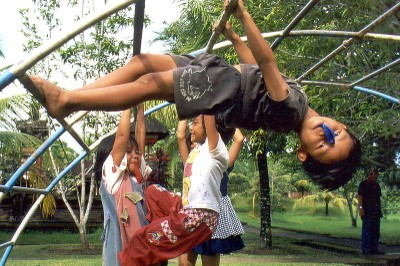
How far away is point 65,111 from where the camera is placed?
2.48 meters

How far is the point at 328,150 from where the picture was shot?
304cm

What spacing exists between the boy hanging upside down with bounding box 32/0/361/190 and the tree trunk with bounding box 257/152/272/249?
34.7 feet

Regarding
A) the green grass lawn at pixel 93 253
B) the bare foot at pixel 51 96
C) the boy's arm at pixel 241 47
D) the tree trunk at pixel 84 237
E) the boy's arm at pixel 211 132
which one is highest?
the boy's arm at pixel 241 47

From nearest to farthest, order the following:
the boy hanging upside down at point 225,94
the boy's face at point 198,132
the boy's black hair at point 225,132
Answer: the boy hanging upside down at point 225,94 < the boy's black hair at point 225,132 < the boy's face at point 198,132

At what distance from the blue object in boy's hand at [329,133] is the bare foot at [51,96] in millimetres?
1091

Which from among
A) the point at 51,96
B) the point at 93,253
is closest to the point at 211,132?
the point at 51,96

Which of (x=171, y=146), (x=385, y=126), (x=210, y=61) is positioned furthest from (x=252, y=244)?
(x=210, y=61)

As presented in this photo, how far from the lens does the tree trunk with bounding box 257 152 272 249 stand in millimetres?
13539

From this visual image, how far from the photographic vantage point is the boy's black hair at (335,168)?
314 cm

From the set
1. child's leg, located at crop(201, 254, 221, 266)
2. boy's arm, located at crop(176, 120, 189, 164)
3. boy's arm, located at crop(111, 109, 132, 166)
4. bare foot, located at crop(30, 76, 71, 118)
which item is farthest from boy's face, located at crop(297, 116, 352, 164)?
child's leg, located at crop(201, 254, 221, 266)

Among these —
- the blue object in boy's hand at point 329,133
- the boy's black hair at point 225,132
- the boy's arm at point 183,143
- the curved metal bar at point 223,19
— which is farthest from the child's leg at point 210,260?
the blue object in boy's hand at point 329,133

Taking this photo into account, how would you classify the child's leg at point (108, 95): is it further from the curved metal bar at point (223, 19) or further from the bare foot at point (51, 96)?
the curved metal bar at point (223, 19)

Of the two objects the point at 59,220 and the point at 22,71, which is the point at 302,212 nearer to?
the point at 59,220

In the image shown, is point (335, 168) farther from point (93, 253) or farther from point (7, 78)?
point (93, 253)
